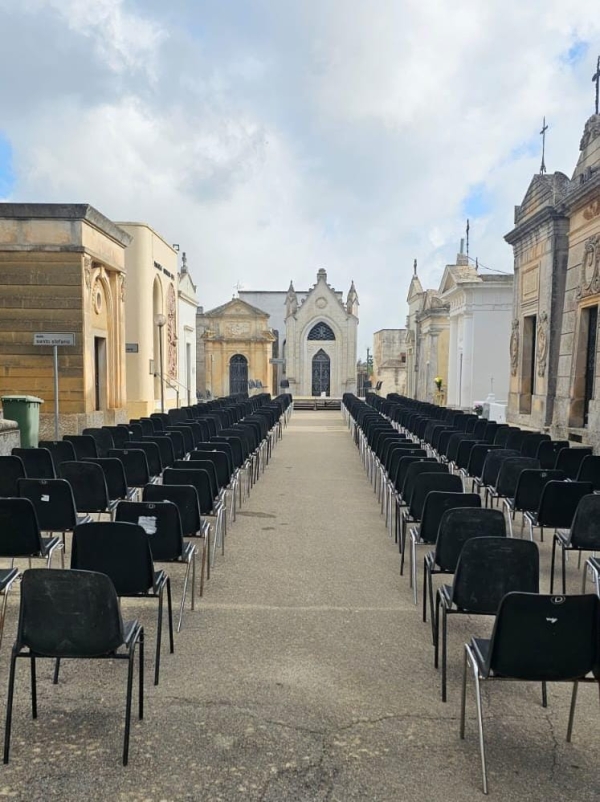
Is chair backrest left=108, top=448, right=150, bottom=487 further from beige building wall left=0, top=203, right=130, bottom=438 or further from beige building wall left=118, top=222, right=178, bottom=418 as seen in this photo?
beige building wall left=118, top=222, right=178, bottom=418

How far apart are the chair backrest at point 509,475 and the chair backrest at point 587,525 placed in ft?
6.52

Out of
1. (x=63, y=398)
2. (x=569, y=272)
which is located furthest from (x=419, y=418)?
(x=63, y=398)

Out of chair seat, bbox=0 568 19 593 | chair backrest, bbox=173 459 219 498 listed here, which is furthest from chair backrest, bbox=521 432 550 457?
chair seat, bbox=0 568 19 593

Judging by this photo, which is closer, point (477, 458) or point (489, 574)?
point (489, 574)

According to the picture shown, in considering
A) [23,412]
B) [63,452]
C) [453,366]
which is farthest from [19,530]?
[453,366]

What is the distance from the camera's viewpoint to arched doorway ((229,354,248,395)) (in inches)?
1796

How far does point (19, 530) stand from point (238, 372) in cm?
4152

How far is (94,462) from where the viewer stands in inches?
245

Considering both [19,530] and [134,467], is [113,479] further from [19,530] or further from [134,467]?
[19,530]

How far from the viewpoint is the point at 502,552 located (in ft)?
11.3

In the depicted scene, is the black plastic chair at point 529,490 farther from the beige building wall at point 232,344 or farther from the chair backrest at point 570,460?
the beige building wall at point 232,344

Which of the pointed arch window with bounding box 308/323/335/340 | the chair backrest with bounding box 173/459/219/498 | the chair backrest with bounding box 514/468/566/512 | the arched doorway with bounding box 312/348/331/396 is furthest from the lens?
the pointed arch window with bounding box 308/323/335/340

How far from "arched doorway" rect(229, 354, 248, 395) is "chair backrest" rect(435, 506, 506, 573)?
137ft

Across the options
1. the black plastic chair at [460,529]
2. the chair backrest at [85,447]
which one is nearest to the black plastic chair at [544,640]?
the black plastic chair at [460,529]
